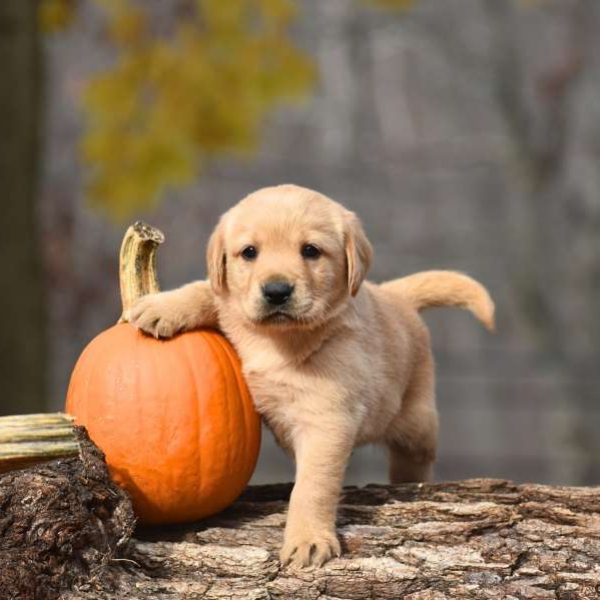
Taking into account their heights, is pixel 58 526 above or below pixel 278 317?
below

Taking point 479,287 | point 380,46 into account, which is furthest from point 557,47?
point 479,287

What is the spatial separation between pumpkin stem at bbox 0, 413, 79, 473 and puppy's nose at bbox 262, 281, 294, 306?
2.33ft

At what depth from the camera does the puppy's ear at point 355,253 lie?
12.4 feet

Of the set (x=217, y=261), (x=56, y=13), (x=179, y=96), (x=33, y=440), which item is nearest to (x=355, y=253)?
(x=217, y=261)

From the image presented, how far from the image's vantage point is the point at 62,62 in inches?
474

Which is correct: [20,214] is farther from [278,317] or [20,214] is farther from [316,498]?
[316,498]

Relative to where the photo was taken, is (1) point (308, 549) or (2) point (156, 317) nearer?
(1) point (308, 549)

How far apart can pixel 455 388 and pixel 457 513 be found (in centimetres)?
827

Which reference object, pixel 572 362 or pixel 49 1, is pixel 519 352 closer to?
pixel 572 362

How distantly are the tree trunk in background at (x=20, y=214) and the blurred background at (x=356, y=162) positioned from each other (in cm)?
1

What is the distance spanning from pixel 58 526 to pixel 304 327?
940 millimetres

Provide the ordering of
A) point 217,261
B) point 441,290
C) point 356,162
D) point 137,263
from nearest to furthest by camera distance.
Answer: point 217,261 → point 137,263 → point 441,290 → point 356,162

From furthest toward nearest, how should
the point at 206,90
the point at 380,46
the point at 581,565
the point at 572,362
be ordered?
the point at 380,46, the point at 572,362, the point at 206,90, the point at 581,565

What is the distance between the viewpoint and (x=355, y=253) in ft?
12.4
